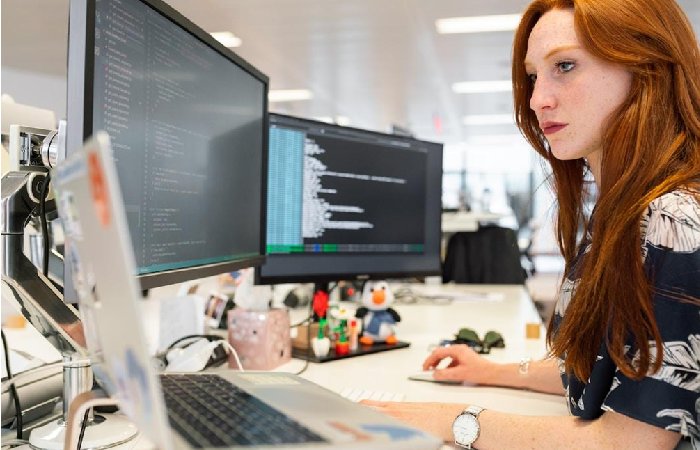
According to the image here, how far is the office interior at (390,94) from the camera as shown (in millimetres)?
1240

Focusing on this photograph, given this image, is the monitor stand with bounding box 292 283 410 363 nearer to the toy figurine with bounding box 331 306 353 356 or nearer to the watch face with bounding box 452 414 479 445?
the toy figurine with bounding box 331 306 353 356

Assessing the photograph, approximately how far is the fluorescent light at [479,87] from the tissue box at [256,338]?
237 inches

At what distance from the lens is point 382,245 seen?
5.14 ft

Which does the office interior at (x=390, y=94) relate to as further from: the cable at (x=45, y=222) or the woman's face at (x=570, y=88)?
the woman's face at (x=570, y=88)

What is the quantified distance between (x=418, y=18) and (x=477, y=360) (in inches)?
161

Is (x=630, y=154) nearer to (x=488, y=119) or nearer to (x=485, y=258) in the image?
(x=485, y=258)

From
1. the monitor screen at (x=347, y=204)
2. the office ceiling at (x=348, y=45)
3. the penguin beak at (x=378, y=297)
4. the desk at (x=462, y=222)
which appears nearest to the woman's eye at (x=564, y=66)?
the monitor screen at (x=347, y=204)

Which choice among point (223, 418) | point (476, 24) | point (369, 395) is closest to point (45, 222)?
point (223, 418)

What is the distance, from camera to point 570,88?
885mm

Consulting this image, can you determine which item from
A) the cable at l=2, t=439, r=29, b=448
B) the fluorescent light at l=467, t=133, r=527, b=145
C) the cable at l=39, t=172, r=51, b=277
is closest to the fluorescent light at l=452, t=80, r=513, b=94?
the fluorescent light at l=467, t=133, r=527, b=145

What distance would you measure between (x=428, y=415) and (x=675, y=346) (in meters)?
0.32

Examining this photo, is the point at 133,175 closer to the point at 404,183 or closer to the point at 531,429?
the point at 531,429

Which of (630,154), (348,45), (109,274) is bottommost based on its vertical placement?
(109,274)

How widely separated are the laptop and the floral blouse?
1.20 feet
